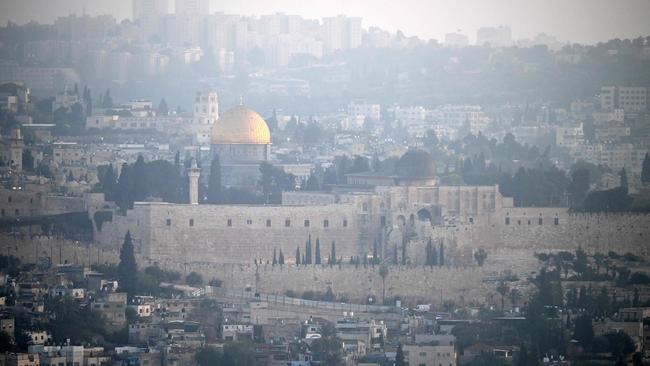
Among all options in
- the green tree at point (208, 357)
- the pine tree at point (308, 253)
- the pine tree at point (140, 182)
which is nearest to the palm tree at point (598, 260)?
the pine tree at point (308, 253)

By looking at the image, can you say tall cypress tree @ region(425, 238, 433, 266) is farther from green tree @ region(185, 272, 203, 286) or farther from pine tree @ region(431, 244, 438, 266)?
green tree @ region(185, 272, 203, 286)

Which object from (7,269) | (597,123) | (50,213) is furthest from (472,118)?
(7,269)

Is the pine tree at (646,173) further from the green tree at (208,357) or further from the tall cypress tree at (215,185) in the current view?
the green tree at (208,357)

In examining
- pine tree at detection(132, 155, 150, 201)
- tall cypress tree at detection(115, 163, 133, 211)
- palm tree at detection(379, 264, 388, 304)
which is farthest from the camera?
pine tree at detection(132, 155, 150, 201)

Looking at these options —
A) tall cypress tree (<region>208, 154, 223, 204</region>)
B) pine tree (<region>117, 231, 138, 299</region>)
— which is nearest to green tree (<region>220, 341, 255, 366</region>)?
pine tree (<region>117, 231, 138, 299</region>)

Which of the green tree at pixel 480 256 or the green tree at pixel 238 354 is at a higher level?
the green tree at pixel 480 256

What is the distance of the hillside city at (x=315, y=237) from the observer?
5412 cm

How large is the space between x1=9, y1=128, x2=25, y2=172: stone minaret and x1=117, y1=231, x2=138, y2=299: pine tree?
13261 millimetres

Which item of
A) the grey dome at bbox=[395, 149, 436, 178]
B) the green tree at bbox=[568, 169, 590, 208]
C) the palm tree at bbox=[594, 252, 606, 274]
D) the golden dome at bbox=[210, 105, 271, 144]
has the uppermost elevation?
the golden dome at bbox=[210, 105, 271, 144]

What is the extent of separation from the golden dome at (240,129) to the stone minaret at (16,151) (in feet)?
14.3

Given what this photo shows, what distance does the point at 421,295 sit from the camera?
60.5m

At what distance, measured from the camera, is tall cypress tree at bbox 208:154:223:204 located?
221 ft

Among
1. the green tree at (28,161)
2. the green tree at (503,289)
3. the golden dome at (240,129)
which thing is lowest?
the green tree at (503,289)

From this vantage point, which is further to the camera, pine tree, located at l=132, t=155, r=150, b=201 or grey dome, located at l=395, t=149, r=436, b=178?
grey dome, located at l=395, t=149, r=436, b=178
